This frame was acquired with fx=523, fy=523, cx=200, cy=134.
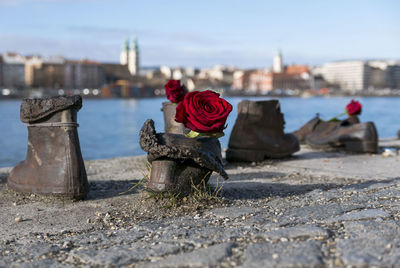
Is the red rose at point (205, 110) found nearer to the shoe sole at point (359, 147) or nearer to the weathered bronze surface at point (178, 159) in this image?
the weathered bronze surface at point (178, 159)

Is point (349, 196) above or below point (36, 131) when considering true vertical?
below

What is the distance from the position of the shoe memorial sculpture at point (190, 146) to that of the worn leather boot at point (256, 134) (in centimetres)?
278

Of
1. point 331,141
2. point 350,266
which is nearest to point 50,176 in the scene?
point 350,266

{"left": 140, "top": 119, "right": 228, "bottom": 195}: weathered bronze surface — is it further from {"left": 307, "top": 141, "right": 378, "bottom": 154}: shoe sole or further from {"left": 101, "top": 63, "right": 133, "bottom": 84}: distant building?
{"left": 101, "top": 63, "right": 133, "bottom": 84}: distant building

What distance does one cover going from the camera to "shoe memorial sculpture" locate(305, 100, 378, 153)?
7.60 meters

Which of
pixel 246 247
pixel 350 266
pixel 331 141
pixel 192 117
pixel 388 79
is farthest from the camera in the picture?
pixel 388 79

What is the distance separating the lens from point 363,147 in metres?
7.60

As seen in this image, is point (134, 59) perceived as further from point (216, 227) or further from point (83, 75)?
point (216, 227)

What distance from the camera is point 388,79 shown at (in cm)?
18200

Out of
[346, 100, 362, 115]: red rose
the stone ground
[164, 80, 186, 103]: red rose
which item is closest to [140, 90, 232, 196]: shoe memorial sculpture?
the stone ground

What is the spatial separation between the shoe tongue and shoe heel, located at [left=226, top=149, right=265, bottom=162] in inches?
108

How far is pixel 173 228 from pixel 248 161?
3.52 metres

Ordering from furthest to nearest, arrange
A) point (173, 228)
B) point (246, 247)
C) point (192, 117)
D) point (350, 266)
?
1. point (192, 117)
2. point (173, 228)
3. point (246, 247)
4. point (350, 266)

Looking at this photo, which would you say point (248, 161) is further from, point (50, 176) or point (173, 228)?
point (173, 228)
